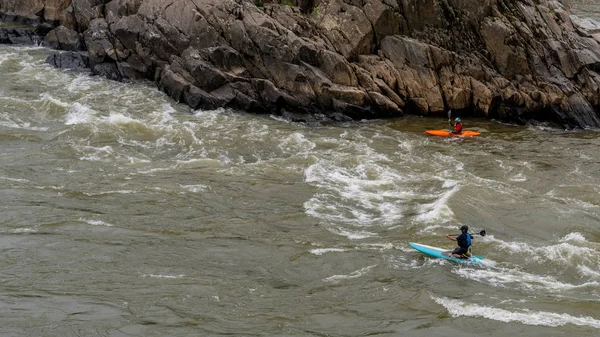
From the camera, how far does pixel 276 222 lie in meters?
19.5

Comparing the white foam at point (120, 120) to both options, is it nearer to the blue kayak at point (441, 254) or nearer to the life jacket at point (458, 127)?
the life jacket at point (458, 127)

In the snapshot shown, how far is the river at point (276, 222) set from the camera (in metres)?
14.5

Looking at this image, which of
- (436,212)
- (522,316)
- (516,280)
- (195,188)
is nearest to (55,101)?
(195,188)

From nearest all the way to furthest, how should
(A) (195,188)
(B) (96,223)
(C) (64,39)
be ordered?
(B) (96,223)
(A) (195,188)
(C) (64,39)

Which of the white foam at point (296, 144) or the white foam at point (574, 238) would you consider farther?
the white foam at point (296, 144)

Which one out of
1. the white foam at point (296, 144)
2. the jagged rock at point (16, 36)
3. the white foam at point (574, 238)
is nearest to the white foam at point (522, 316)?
the white foam at point (574, 238)

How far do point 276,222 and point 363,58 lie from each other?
1234 centimetres

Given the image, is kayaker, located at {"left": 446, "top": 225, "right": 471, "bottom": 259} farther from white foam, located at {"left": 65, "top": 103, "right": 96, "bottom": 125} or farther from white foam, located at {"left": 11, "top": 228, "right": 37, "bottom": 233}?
white foam, located at {"left": 65, "top": 103, "right": 96, "bottom": 125}

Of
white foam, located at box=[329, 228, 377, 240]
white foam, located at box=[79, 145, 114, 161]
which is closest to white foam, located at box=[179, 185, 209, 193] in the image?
white foam, located at box=[79, 145, 114, 161]

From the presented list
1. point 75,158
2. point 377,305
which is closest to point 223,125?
point 75,158

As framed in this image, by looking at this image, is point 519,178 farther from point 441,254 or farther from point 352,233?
point 352,233

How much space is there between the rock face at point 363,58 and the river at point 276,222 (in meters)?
1.03

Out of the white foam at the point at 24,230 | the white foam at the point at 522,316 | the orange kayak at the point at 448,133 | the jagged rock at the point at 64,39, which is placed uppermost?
the jagged rock at the point at 64,39

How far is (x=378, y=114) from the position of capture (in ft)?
96.2
